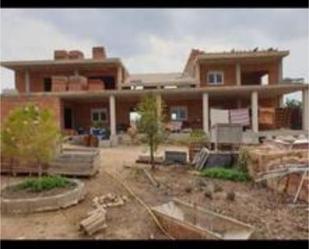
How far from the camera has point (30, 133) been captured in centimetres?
978

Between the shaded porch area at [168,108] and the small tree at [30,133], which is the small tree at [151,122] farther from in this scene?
the shaded porch area at [168,108]

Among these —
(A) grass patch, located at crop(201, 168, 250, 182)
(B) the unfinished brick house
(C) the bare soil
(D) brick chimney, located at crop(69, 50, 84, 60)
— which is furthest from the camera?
(D) brick chimney, located at crop(69, 50, 84, 60)

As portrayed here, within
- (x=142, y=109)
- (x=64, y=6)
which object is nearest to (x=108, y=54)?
(x=142, y=109)

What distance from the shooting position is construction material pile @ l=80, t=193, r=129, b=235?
677cm

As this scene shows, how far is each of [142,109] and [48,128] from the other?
3952 millimetres

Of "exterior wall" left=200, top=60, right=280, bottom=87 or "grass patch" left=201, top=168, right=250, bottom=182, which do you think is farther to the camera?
"exterior wall" left=200, top=60, right=280, bottom=87

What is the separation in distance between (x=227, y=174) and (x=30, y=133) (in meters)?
5.76

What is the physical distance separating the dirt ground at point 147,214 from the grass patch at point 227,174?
1.31ft

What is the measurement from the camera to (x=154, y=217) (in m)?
7.45

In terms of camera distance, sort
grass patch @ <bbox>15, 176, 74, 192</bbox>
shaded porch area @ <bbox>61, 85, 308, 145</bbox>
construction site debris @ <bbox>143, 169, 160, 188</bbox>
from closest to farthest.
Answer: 1. grass patch @ <bbox>15, 176, 74, 192</bbox>
2. construction site debris @ <bbox>143, 169, 160, 188</bbox>
3. shaded porch area @ <bbox>61, 85, 308, 145</bbox>

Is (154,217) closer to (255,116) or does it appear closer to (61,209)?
(61,209)

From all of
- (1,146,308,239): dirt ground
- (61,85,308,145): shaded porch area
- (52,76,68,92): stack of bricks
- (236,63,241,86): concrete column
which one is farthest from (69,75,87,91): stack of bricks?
(1,146,308,239): dirt ground

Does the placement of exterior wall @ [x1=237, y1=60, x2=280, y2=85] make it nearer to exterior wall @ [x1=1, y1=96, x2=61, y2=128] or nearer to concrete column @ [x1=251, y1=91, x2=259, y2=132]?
concrete column @ [x1=251, y1=91, x2=259, y2=132]

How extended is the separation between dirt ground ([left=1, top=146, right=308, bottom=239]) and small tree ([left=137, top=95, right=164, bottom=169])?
157 centimetres
